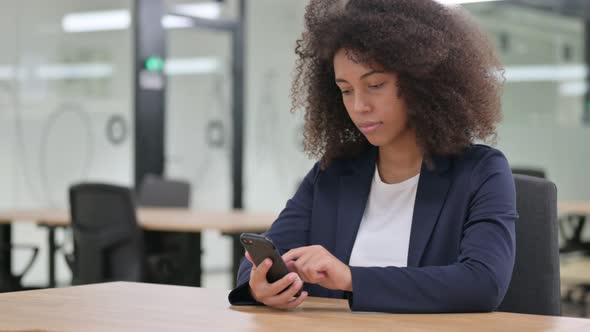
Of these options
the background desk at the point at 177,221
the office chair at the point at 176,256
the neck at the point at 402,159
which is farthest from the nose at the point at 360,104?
the office chair at the point at 176,256

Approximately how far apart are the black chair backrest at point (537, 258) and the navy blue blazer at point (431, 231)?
0.18 metres

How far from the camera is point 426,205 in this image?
198 cm

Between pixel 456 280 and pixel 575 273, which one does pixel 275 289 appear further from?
pixel 575 273

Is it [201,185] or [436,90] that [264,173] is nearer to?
[201,185]

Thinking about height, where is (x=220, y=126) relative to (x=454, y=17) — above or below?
below

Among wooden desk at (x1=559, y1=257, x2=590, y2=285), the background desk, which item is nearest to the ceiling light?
the background desk

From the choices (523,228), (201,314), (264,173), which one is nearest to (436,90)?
(523,228)

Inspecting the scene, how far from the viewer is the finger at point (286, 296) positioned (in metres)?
1.78

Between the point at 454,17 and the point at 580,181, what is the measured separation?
759 centimetres

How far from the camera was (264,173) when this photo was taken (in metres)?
8.82

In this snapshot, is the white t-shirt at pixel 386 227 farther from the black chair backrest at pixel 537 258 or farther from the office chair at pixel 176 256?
the office chair at pixel 176 256

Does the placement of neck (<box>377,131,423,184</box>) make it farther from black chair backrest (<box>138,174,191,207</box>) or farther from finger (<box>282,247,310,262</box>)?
black chair backrest (<box>138,174,191,207</box>)

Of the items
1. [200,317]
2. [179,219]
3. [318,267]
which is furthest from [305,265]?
[179,219]

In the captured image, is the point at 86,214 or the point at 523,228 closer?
the point at 523,228
